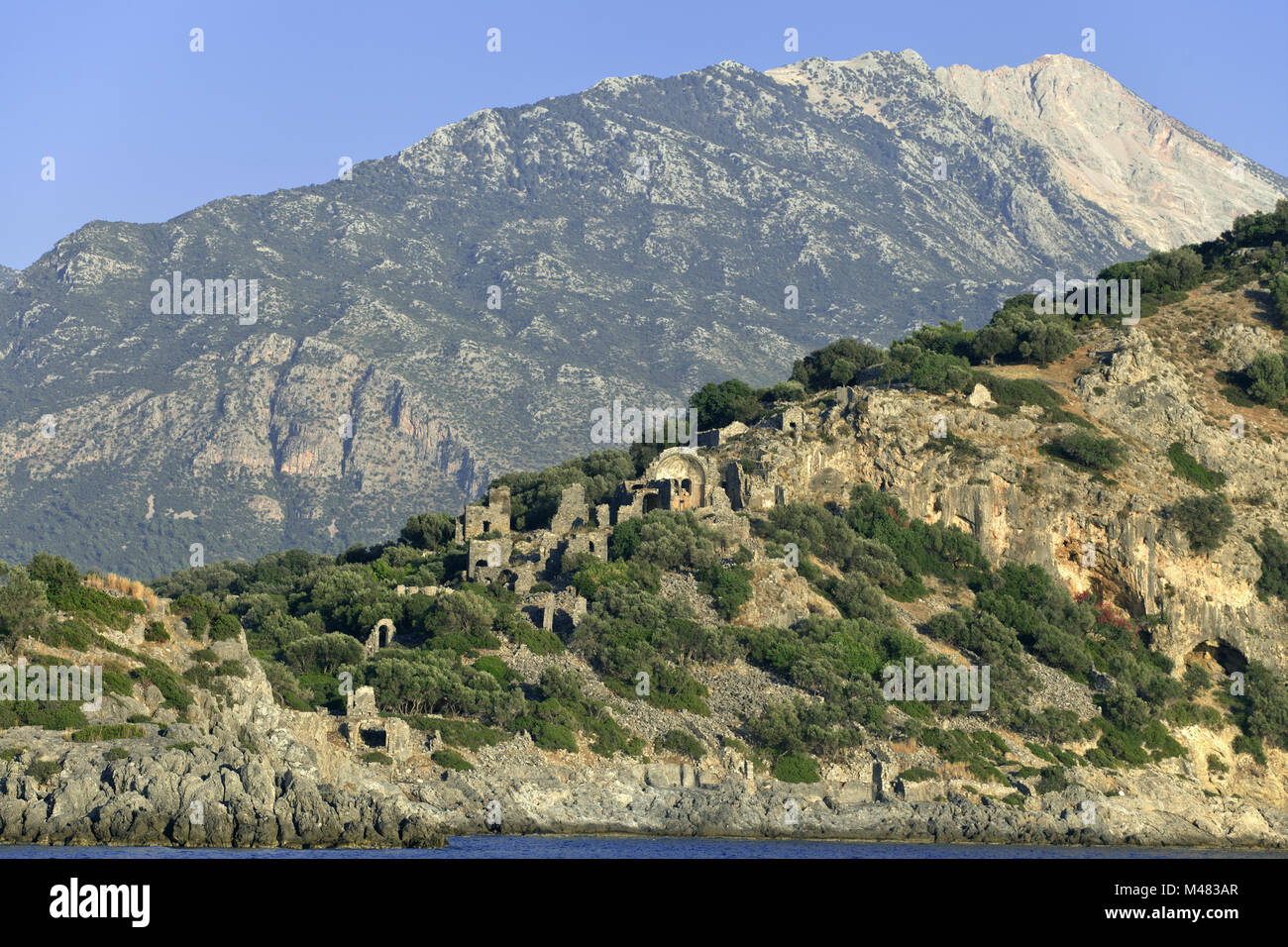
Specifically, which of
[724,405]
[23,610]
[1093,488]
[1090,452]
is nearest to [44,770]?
[23,610]

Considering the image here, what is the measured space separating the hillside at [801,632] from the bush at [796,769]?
0.24 metres

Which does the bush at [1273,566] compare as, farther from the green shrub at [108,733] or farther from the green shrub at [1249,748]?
the green shrub at [108,733]

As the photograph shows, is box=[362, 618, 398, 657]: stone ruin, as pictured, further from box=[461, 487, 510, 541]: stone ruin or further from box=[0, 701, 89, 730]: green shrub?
box=[0, 701, 89, 730]: green shrub

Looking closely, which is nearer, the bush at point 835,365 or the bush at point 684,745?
the bush at point 684,745

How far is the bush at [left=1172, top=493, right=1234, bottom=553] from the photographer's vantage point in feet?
341

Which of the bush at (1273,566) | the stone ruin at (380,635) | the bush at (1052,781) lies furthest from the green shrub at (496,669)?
the bush at (1273,566)

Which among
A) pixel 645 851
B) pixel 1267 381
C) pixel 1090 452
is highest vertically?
pixel 1267 381

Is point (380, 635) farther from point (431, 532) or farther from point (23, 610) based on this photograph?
point (431, 532)

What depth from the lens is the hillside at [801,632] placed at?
66.5 m

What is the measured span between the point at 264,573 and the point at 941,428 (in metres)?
46.4

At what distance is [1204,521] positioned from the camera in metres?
104

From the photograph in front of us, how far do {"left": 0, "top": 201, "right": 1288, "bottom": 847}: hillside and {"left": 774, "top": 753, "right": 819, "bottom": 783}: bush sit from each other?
237 mm

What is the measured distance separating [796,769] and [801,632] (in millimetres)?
13526
